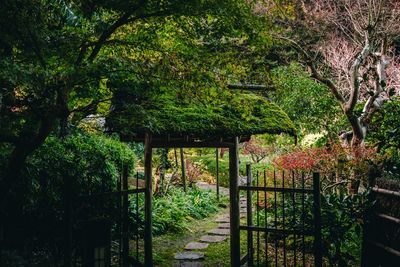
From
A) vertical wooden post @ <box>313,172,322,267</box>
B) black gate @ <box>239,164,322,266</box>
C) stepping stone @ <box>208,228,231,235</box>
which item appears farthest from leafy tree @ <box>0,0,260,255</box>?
stepping stone @ <box>208,228,231,235</box>

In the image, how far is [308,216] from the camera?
24.4ft

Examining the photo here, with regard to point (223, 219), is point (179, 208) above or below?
above

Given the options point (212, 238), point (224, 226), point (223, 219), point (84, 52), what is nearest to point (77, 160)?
point (84, 52)

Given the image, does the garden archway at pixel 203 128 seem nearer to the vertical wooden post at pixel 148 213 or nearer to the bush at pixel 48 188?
the vertical wooden post at pixel 148 213

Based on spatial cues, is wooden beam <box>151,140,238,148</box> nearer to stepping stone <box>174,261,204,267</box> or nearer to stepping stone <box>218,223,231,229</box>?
stepping stone <box>174,261,204,267</box>

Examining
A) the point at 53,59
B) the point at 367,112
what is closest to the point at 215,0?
the point at 53,59

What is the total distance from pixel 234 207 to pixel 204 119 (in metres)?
1.93

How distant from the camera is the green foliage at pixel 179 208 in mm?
10995

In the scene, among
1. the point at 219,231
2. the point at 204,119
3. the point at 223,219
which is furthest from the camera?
the point at 223,219

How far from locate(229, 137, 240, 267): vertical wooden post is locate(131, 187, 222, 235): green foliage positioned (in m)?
2.66

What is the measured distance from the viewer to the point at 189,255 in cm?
901

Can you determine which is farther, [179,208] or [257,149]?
[257,149]

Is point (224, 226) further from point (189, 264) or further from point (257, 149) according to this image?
point (257, 149)

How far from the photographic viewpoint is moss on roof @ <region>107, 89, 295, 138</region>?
6.20m
